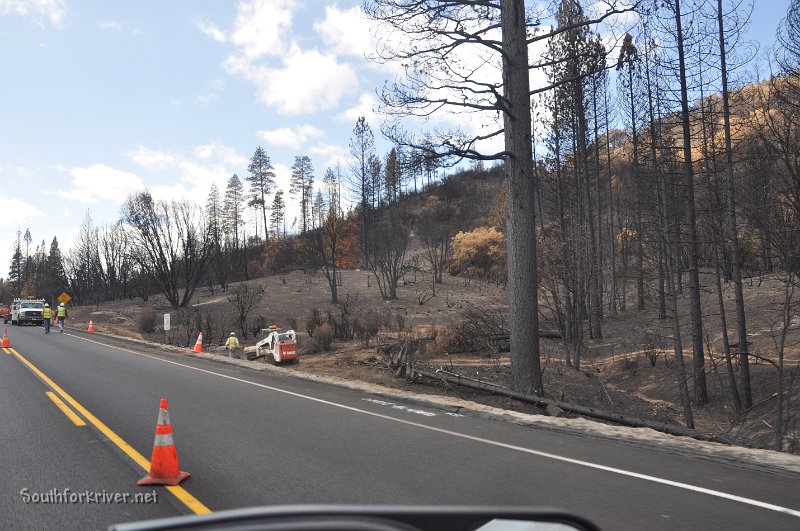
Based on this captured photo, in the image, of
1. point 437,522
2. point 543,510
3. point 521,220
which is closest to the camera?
point 437,522

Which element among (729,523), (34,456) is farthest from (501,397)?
(34,456)

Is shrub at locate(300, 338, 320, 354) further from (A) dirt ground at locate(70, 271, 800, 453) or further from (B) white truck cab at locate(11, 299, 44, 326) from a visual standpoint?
(B) white truck cab at locate(11, 299, 44, 326)

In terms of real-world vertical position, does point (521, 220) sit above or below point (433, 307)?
above

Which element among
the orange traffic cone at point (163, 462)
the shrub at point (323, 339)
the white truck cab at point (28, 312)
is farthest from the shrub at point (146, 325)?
the orange traffic cone at point (163, 462)

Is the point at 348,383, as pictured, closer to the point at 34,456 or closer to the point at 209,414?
the point at 209,414

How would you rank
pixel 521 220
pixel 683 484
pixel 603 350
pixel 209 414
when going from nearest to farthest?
pixel 683 484
pixel 209 414
pixel 521 220
pixel 603 350

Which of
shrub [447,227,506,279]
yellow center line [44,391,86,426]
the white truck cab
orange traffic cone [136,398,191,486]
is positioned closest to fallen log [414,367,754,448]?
orange traffic cone [136,398,191,486]

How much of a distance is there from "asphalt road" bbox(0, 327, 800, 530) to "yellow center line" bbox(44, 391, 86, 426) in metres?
0.11

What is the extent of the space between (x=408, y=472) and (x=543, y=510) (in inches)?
165

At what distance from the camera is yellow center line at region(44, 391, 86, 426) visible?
26.5 feet

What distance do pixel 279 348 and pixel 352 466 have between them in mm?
12738

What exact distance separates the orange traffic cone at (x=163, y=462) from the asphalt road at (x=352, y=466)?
0.46ft

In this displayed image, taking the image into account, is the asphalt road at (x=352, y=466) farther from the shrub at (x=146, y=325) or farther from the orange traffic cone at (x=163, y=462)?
the shrub at (x=146, y=325)

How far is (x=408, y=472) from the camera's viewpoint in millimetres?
5707
